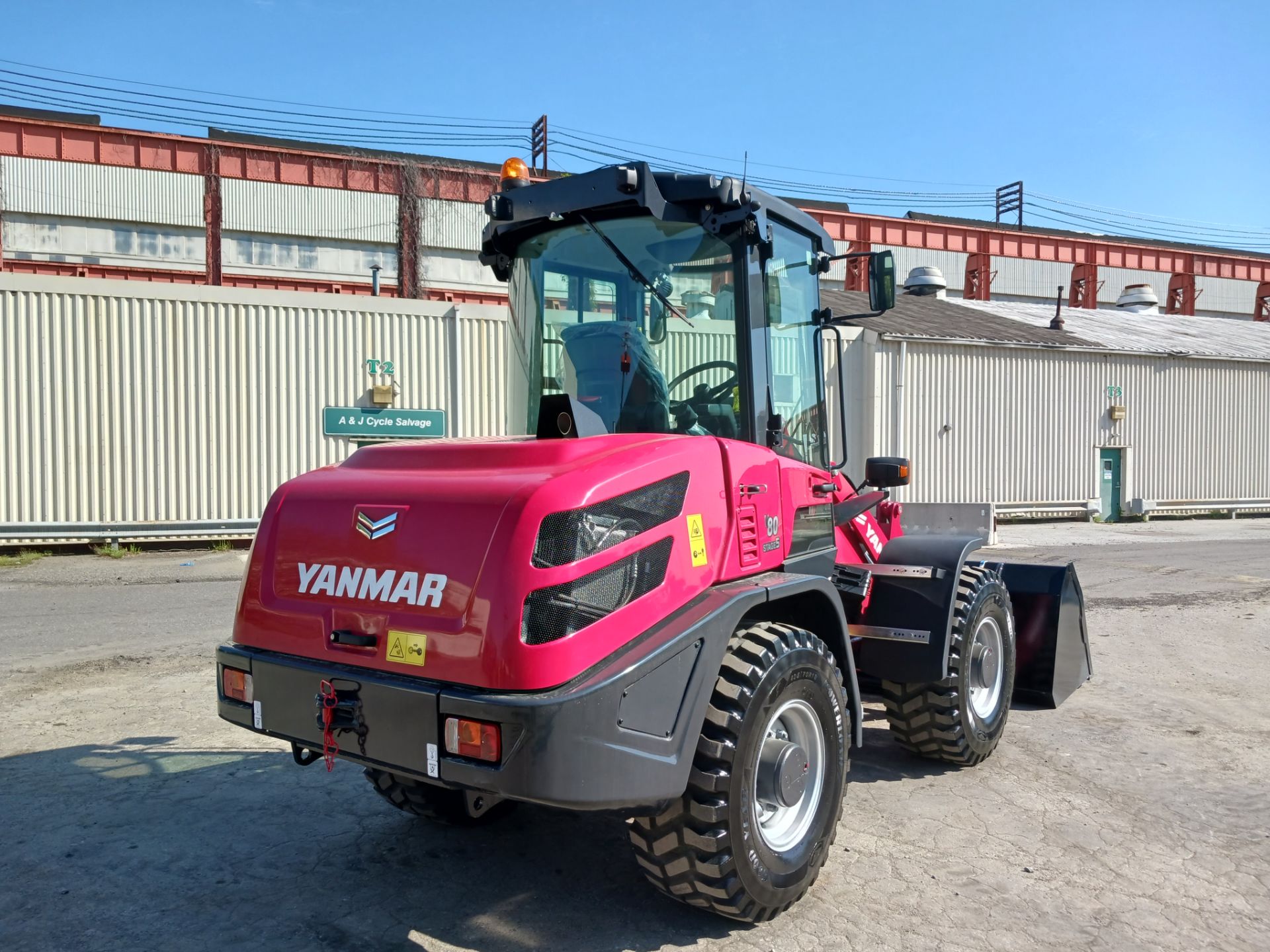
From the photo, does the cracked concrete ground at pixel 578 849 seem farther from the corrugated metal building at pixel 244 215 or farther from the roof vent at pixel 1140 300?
the roof vent at pixel 1140 300

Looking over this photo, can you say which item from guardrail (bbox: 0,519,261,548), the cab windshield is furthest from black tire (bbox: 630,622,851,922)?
guardrail (bbox: 0,519,261,548)

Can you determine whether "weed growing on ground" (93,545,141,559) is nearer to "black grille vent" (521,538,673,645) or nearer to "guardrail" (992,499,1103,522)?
"black grille vent" (521,538,673,645)

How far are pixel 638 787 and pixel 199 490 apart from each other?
13.4 meters

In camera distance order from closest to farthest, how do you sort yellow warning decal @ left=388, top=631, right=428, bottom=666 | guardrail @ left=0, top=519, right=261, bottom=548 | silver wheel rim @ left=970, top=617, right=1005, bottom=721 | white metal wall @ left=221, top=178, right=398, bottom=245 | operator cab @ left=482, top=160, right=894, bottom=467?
yellow warning decal @ left=388, top=631, right=428, bottom=666 → operator cab @ left=482, top=160, right=894, bottom=467 → silver wheel rim @ left=970, top=617, right=1005, bottom=721 → guardrail @ left=0, top=519, right=261, bottom=548 → white metal wall @ left=221, top=178, right=398, bottom=245

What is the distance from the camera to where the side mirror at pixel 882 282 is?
4.10 meters

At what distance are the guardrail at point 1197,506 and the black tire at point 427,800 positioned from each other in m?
22.0

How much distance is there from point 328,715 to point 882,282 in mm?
2780

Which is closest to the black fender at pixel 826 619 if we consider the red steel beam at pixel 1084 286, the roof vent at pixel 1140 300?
the roof vent at pixel 1140 300

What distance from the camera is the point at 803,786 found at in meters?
3.45

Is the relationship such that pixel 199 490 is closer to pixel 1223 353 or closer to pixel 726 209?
pixel 726 209

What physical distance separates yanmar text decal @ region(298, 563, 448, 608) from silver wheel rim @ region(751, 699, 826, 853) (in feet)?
4.07

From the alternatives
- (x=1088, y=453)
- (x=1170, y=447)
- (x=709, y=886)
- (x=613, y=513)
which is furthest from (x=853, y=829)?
(x=1170, y=447)

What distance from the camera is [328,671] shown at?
9.93 feet

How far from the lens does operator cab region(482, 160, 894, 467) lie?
365 cm
